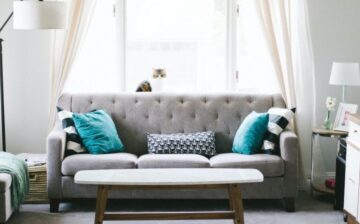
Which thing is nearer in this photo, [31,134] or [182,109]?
[182,109]

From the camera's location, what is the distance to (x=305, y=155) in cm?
526

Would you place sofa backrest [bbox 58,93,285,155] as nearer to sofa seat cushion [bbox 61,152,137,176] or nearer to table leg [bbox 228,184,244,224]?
sofa seat cushion [bbox 61,152,137,176]

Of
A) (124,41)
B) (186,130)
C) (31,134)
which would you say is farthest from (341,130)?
(31,134)

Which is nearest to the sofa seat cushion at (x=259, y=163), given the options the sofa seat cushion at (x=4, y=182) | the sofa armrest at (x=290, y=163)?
the sofa armrest at (x=290, y=163)

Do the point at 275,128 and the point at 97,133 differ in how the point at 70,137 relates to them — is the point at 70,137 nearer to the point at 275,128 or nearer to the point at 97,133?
the point at 97,133

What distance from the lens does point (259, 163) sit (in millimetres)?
4359

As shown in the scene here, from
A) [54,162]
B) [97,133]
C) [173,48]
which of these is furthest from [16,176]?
[173,48]

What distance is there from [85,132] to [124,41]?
109 cm

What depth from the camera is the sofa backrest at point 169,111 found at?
4875 millimetres

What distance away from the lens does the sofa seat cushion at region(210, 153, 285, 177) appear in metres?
4.35

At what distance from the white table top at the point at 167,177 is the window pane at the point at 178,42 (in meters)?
1.66

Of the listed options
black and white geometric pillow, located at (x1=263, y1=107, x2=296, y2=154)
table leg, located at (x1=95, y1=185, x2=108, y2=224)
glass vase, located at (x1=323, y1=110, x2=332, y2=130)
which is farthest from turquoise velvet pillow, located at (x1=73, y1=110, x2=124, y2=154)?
glass vase, located at (x1=323, y1=110, x2=332, y2=130)

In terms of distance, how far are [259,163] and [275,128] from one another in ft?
1.23

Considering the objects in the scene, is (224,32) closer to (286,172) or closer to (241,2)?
(241,2)
